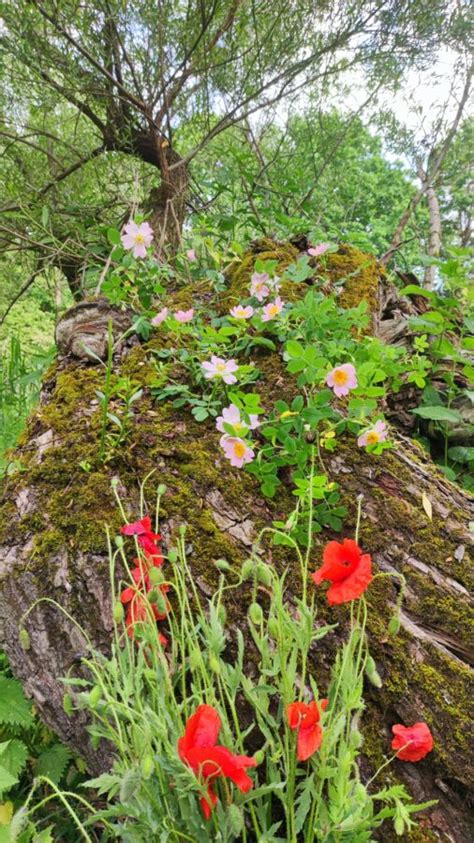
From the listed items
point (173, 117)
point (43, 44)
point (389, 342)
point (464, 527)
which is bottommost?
point (464, 527)

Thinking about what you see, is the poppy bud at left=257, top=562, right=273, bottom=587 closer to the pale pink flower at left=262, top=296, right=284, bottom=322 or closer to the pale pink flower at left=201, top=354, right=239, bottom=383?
the pale pink flower at left=201, top=354, right=239, bottom=383

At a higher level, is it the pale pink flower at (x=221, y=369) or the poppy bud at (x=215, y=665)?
the pale pink flower at (x=221, y=369)

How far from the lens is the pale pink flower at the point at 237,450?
132 centimetres

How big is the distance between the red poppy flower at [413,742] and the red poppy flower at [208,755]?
35cm

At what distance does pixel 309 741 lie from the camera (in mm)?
766

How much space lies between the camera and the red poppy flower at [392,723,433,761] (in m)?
0.93

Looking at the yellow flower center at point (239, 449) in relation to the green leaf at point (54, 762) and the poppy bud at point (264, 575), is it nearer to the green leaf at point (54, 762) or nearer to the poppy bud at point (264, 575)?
the poppy bud at point (264, 575)

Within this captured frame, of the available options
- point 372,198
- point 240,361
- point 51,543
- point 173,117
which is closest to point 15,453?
point 51,543

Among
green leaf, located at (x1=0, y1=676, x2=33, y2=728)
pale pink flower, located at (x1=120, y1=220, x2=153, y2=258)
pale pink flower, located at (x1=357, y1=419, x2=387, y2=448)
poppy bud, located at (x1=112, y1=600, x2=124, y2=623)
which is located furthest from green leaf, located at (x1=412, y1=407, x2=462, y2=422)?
green leaf, located at (x1=0, y1=676, x2=33, y2=728)

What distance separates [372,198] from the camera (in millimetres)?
17750

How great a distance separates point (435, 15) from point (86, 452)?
11.5ft

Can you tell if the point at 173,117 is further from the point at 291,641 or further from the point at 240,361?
the point at 291,641

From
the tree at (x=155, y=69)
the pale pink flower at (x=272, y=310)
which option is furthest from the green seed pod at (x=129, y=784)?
the tree at (x=155, y=69)

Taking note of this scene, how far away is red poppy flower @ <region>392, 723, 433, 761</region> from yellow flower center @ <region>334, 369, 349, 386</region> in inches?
30.9
